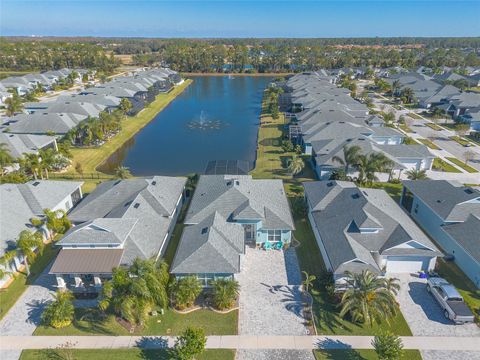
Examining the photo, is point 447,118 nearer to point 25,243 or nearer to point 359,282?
point 359,282

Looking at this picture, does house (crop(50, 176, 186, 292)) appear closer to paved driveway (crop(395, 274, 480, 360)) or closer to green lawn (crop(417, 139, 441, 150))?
paved driveway (crop(395, 274, 480, 360))

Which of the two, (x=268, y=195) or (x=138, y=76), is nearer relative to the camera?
(x=268, y=195)

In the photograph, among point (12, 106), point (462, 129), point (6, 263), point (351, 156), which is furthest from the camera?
point (12, 106)

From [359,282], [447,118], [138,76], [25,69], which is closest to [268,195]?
[359,282]

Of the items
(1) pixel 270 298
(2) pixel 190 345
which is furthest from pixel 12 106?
(2) pixel 190 345

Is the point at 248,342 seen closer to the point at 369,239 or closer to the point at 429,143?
the point at 369,239

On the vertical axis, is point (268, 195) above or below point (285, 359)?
above
